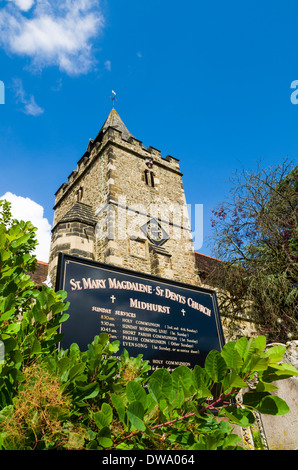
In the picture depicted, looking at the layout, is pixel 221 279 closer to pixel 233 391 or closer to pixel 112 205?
pixel 112 205

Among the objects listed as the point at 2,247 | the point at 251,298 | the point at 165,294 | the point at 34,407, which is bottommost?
the point at 34,407

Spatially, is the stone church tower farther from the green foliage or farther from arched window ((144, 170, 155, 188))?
the green foliage

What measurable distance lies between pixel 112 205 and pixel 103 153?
3.21 metres

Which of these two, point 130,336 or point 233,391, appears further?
point 130,336

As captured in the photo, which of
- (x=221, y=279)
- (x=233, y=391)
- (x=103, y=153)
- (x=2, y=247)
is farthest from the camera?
(x=103, y=153)

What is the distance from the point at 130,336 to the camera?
12.2 ft

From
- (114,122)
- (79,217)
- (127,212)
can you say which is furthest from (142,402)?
(114,122)

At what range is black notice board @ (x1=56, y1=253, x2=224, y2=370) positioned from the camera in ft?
11.5

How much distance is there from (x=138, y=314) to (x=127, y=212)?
26.1ft

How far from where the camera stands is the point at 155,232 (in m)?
11.9

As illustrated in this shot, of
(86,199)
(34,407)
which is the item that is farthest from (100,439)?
(86,199)

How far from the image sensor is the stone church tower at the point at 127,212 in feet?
31.6

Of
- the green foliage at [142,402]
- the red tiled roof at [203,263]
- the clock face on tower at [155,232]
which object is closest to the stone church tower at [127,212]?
the clock face on tower at [155,232]

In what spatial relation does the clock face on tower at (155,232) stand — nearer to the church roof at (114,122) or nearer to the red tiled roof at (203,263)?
the red tiled roof at (203,263)
